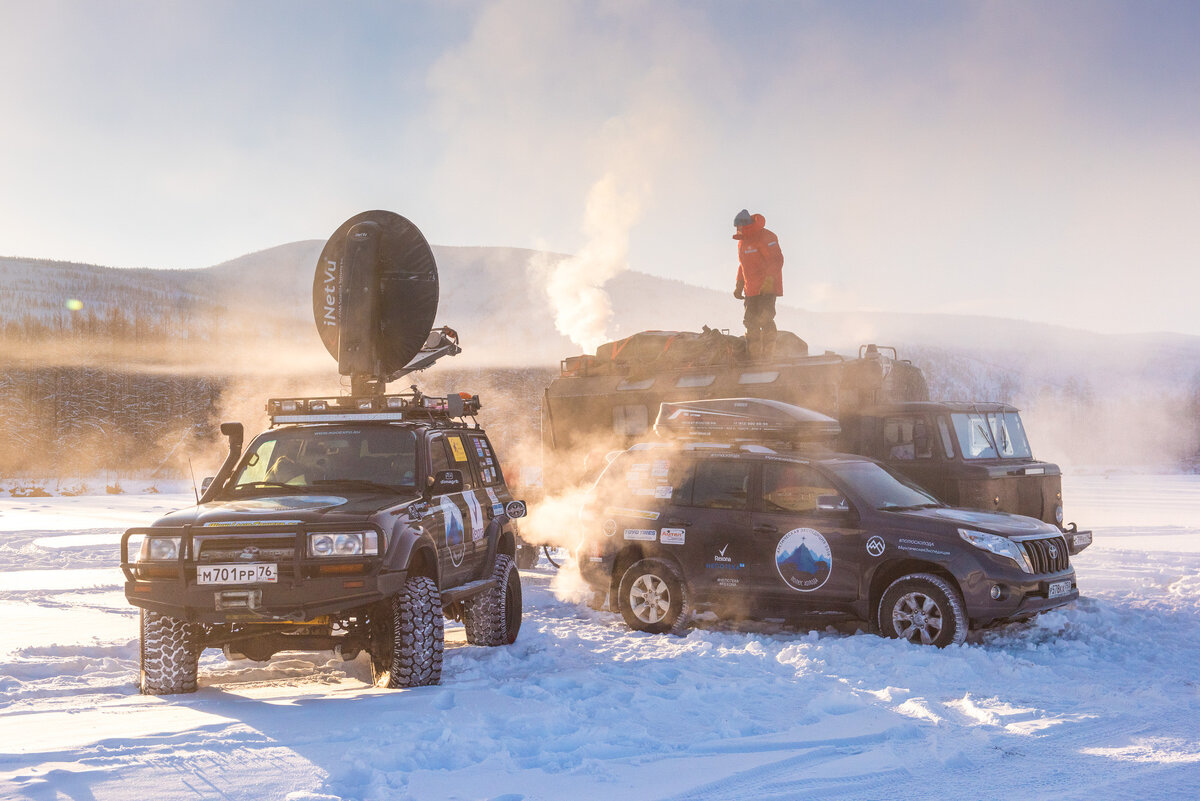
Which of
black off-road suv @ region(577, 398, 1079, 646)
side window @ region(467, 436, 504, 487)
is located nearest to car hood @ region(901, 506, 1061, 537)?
black off-road suv @ region(577, 398, 1079, 646)

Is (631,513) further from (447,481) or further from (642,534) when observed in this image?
(447,481)

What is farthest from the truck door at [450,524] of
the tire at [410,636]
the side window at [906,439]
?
the side window at [906,439]

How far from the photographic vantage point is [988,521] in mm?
9227

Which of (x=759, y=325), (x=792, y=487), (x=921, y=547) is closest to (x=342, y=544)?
(x=792, y=487)

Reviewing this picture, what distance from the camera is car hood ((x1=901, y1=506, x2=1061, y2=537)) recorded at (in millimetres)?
8906

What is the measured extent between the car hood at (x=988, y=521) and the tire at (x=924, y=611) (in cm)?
55

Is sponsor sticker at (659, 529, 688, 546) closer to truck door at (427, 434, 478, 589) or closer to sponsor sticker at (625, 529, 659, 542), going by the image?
sponsor sticker at (625, 529, 659, 542)

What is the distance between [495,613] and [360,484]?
1872 millimetres

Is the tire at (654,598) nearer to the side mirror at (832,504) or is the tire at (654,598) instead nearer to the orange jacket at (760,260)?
the side mirror at (832,504)

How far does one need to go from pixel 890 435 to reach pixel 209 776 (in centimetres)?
952

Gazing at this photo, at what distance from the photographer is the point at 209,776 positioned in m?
5.03

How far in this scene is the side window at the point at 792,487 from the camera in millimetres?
9602

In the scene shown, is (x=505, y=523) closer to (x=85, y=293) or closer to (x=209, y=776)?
(x=209, y=776)

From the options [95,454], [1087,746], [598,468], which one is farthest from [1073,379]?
[1087,746]
